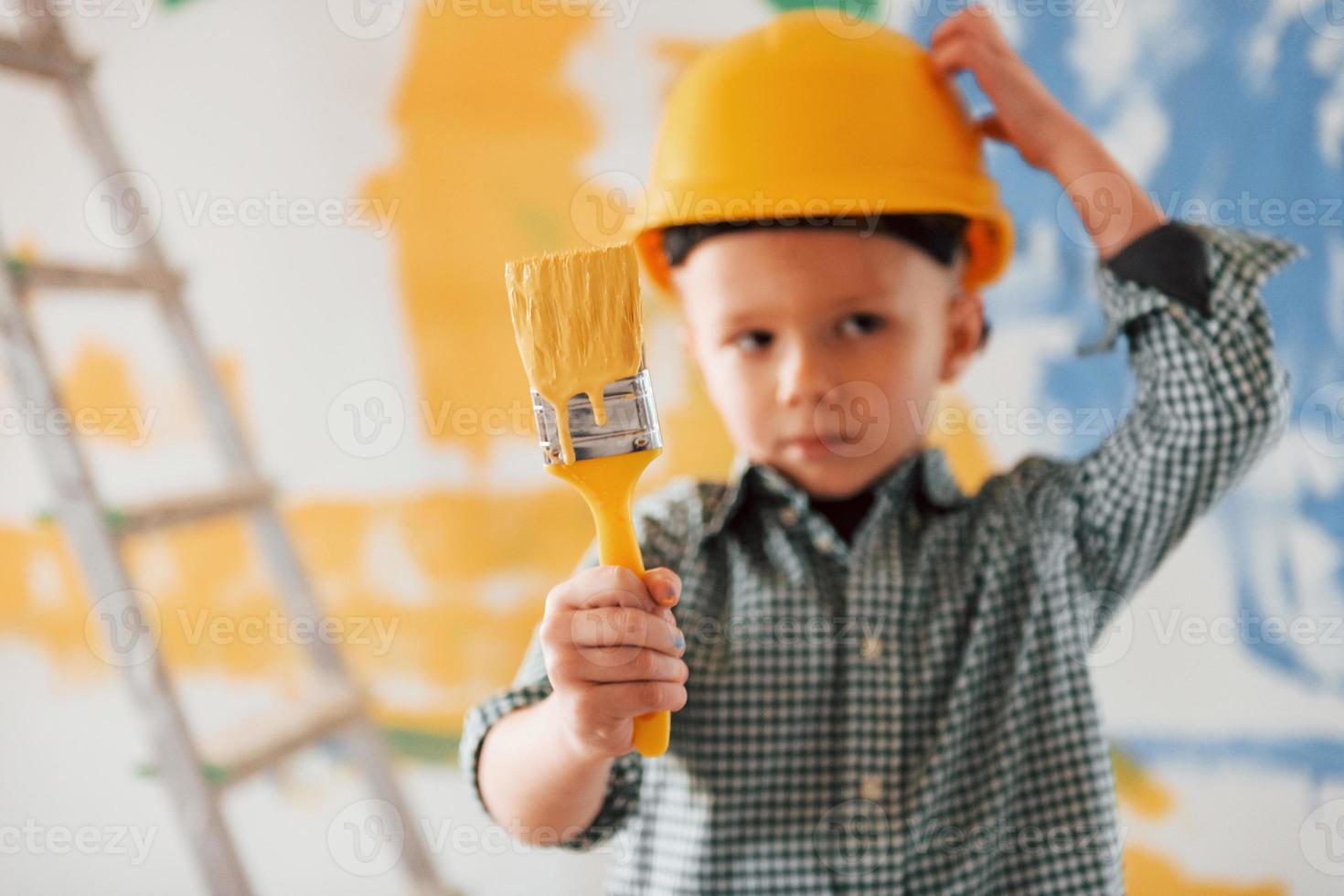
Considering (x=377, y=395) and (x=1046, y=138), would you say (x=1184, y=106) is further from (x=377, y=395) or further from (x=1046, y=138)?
(x=377, y=395)

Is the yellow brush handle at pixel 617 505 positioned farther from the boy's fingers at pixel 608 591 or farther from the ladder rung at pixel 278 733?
the ladder rung at pixel 278 733

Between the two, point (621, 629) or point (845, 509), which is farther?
point (845, 509)

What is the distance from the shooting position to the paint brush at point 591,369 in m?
0.69

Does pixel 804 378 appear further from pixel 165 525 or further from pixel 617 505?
pixel 165 525

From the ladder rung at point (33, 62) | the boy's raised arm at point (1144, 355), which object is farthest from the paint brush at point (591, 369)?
the ladder rung at point (33, 62)

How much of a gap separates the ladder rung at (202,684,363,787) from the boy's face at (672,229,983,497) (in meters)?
0.74

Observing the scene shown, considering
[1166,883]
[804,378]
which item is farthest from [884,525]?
[1166,883]

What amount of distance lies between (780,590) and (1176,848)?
2.53 feet

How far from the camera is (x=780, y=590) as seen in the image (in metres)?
1.03

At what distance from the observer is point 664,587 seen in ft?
2.30

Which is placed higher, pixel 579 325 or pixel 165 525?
pixel 165 525

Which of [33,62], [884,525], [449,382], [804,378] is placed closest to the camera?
[804,378]

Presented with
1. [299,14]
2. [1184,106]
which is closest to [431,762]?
[299,14]

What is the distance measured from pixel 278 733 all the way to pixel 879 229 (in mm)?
988
